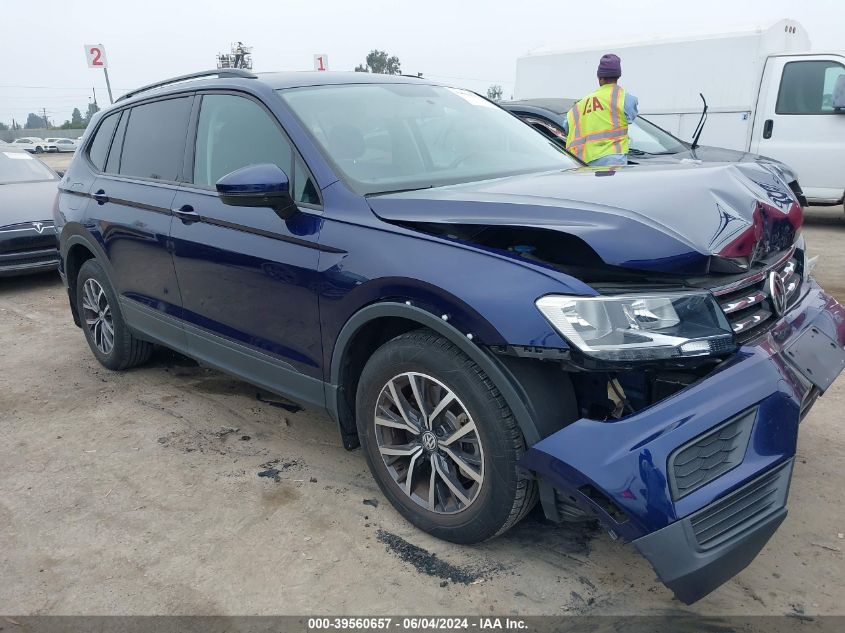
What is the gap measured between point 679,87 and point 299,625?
1007 centimetres

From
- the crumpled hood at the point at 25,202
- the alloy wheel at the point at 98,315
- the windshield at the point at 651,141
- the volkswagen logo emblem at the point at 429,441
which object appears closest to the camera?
the volkswagen logo emblem at the point at 429,441

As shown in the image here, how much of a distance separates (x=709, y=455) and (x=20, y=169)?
29.1 ft

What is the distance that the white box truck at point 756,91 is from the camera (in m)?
9.03

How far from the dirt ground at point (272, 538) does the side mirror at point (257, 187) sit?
4.29 feet

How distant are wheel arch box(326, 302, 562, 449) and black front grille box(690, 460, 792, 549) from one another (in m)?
0.53

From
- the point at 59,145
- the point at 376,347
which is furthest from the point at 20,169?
the point at 59,145

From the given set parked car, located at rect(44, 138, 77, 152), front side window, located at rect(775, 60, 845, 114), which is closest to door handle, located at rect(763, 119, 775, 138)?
front side window, located at rect(775, 60, 845, 114)

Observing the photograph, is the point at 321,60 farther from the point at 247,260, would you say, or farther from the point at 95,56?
the point at 247,260

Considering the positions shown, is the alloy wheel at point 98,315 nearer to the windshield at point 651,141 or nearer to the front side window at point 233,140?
the front side window at point 233,140

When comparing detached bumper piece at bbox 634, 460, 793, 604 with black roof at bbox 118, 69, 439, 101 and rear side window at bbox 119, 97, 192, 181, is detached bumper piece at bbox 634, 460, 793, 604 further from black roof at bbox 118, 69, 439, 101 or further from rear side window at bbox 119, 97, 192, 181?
rear side window at bbox 119, 97, 192, 181

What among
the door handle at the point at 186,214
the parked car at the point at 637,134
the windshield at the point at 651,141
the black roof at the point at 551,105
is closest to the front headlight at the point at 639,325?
the door handle at the point at 186,214

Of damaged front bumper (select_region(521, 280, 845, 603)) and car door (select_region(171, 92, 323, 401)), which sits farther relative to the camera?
car door (select_region(171, 92, 323, 401))

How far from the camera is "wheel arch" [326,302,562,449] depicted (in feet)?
7.20

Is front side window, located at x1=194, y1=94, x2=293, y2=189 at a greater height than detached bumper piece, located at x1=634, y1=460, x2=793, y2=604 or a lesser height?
greater
